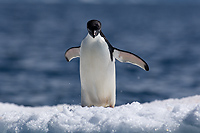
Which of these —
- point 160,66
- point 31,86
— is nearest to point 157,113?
point 31,86

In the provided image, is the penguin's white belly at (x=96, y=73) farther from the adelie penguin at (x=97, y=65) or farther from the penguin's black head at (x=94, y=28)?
the penguin's black head at (x=94, y=28)

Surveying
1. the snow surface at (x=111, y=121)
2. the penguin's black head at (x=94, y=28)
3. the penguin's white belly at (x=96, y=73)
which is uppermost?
the penguin's black head at (x=94, y=28)

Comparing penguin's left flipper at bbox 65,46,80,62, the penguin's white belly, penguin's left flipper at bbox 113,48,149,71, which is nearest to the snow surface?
the penguin's white belly

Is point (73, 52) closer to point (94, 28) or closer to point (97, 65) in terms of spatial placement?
point (97, 65)

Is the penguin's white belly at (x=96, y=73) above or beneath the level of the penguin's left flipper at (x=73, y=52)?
beneath

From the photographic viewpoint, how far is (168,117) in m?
3.45

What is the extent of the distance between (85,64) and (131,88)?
10.0 m

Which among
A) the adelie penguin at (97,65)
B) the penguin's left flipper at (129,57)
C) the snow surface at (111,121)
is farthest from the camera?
the penguin's left flipper at (129,57)

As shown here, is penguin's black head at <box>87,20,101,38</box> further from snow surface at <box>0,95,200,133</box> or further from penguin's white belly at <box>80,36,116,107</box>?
snow surface at <box>0,95,200,133</box>

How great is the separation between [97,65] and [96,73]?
0.09 metres

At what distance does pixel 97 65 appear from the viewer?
4355 millimetres

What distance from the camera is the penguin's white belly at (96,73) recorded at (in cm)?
430

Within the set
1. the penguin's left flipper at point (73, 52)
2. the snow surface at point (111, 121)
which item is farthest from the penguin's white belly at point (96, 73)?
the snow surface at point (111, 121)

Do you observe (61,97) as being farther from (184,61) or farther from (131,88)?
(184,61)
